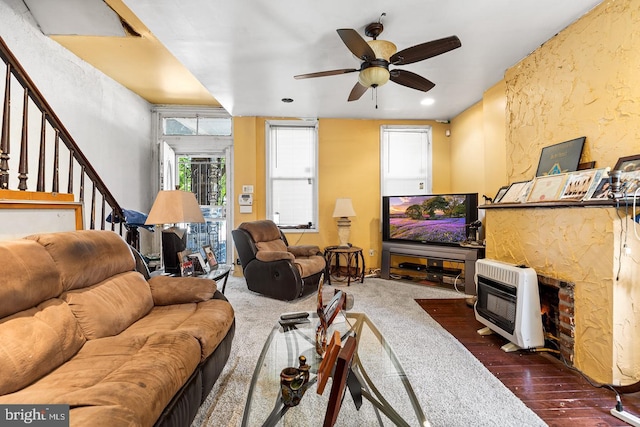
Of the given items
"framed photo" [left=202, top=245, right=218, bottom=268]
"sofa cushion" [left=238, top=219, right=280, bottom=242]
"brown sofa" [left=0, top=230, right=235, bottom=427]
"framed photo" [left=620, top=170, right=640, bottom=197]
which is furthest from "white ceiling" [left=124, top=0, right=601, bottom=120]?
"framed photo" [left=202, top=245, right=218, bottom=268]

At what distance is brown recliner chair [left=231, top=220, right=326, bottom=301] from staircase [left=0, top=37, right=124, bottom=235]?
135 centimetres

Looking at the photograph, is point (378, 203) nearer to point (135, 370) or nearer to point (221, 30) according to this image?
point (221, 30)

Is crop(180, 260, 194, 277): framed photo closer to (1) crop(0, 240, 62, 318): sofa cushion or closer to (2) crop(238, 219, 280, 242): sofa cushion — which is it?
(2) crop(238, 219, 280, 242): sofa cushion

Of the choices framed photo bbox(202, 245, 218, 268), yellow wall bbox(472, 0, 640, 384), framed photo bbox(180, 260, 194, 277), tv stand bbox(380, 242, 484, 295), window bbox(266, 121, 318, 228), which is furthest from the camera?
window bbox(266, 121, 318, 228)

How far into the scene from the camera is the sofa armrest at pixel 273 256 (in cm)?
338

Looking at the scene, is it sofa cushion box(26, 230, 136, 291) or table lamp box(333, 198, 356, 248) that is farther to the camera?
table lamp box(333, 198, 356, 248)

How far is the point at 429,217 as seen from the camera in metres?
4.18

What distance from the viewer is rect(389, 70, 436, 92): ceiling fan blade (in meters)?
2.47

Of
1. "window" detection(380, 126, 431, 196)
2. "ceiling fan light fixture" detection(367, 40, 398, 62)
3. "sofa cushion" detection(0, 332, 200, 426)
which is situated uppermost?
"ceiling fan light fixture" detection(367, 40, 398, 62)

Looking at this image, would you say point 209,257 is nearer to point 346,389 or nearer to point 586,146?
point 346,389

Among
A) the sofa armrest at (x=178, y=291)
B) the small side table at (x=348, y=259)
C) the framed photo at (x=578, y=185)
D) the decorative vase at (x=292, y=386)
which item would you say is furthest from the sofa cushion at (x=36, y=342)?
the small side table at (x=348, y=259)

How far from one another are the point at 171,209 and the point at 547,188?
3093 millimetres

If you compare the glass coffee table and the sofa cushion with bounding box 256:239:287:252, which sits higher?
the sofa cushion with bounding box 256:239:287:252

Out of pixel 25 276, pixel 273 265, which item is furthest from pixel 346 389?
pixel 273 265
